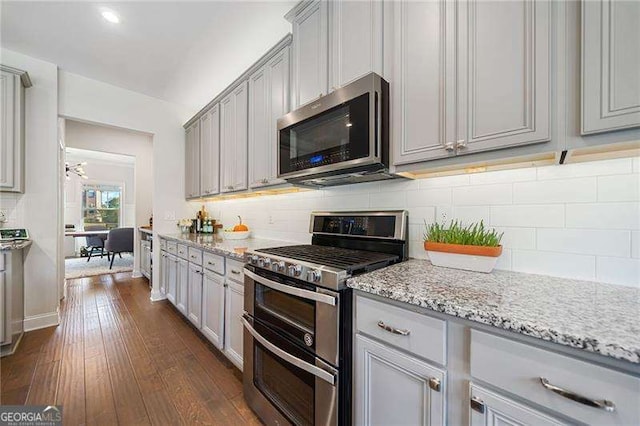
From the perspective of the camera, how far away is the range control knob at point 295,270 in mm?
1216

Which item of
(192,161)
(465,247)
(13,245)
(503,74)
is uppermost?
(192,161)

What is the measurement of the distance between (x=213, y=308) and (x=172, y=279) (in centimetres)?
137

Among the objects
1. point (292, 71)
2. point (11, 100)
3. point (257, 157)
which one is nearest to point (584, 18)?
point (292, 71)

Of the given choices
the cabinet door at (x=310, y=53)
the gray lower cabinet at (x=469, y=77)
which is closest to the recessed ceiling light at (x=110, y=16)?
the cabinet door at (x=310, y=53)

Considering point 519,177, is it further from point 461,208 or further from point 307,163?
point 307,163

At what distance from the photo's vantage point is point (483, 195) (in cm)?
132

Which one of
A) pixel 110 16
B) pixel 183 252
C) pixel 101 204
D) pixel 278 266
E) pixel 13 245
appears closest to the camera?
pixel 278 266

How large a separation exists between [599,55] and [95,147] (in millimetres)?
5931

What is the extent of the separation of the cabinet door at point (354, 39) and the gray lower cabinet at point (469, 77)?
0.41ft

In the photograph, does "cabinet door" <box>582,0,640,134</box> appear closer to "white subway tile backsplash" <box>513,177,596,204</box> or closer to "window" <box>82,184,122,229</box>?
"white subway tile backsplash" <box>513,177,596,204</box>

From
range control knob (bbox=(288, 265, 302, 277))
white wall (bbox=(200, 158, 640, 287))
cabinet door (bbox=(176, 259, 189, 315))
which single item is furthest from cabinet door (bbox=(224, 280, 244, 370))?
white wall (bbox=(200, 158, 640, 287))

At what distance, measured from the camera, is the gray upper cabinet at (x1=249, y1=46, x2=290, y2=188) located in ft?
6.74

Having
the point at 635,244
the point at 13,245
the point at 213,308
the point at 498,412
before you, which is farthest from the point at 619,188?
the point at 13,245

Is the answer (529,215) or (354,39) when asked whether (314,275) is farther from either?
(354,39)
